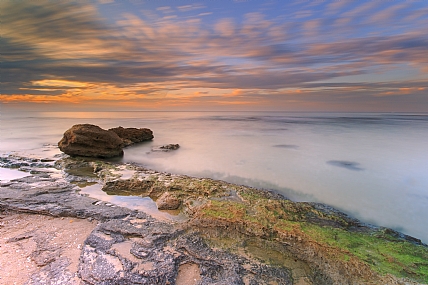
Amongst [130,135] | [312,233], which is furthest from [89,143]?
[312,233]

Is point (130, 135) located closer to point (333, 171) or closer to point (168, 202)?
point (168, 202)

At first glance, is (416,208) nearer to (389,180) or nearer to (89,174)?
(389,180)

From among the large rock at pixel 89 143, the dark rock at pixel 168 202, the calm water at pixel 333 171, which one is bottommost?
the calm water at pixel 333 171

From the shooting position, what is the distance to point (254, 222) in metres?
5.18

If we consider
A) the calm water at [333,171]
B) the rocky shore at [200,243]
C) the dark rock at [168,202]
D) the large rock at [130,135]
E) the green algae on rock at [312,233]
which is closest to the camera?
the rocky shore at [200,243]

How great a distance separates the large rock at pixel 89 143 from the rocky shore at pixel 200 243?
5038 mm

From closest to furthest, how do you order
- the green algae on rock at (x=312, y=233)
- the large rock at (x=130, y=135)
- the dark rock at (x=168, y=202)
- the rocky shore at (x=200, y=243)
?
the rocky shore at (x=200, y=243), the green algae on rock at (x=312, y=233), the dark rock at (x=168, y=202), the large rock at (x=130, y=135)

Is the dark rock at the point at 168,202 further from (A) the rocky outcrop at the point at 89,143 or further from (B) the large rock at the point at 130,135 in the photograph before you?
(B) the large rock at the point at 130,135

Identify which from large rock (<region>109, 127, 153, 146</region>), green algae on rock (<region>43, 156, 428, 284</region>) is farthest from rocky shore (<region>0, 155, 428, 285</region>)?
large rock (<region>109, 127, 153, 146</region>)

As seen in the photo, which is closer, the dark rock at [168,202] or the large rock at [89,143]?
the dark rock at [168,202]

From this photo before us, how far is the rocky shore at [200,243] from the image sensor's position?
149 inches

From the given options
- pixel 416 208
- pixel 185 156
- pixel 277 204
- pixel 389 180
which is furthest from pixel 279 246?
pixel 185 156

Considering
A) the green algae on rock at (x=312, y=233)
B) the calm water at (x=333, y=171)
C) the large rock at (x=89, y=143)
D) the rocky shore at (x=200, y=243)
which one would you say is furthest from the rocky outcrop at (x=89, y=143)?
the green algae on rock at (x=312, y=233)

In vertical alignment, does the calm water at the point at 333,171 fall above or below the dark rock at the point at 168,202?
below
